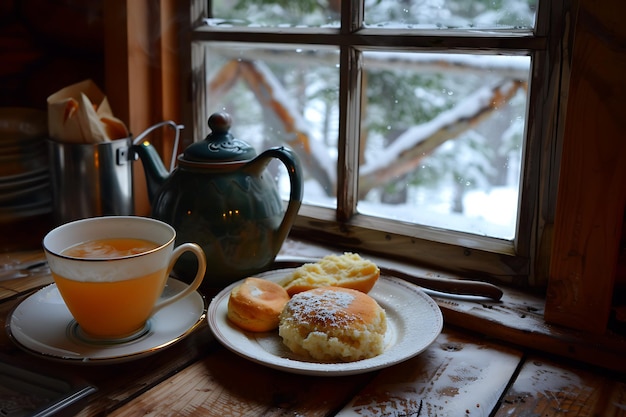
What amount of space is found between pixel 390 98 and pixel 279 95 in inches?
13.9

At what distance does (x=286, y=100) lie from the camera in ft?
6.53

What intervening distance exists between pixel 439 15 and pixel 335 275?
0.47 meters

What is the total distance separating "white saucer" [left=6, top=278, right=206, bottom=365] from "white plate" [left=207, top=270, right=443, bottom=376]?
0.04 meters

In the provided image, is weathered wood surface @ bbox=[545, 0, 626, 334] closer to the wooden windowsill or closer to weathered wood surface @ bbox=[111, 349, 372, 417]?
the wooden windowsill

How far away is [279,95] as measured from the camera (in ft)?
6.59

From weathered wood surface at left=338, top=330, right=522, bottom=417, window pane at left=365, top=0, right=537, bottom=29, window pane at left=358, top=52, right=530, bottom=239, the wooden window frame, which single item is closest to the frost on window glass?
window pane at left=365, top=0, right=537, bottom=29

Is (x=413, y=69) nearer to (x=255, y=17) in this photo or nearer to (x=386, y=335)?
(x=255, y=17)

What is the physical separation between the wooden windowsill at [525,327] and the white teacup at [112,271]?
35 cm

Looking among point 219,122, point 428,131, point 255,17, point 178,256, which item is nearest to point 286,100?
point 428,131

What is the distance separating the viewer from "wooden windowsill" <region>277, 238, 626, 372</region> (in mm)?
750

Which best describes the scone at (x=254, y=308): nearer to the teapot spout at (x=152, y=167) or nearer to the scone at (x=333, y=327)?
the scone at (x=333, y=327)

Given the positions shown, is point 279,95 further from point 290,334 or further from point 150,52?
point 290,334

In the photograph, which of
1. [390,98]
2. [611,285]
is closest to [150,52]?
[611,285]

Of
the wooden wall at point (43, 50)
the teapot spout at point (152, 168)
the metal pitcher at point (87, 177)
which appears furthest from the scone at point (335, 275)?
the wooden wall at point (43, 50)
